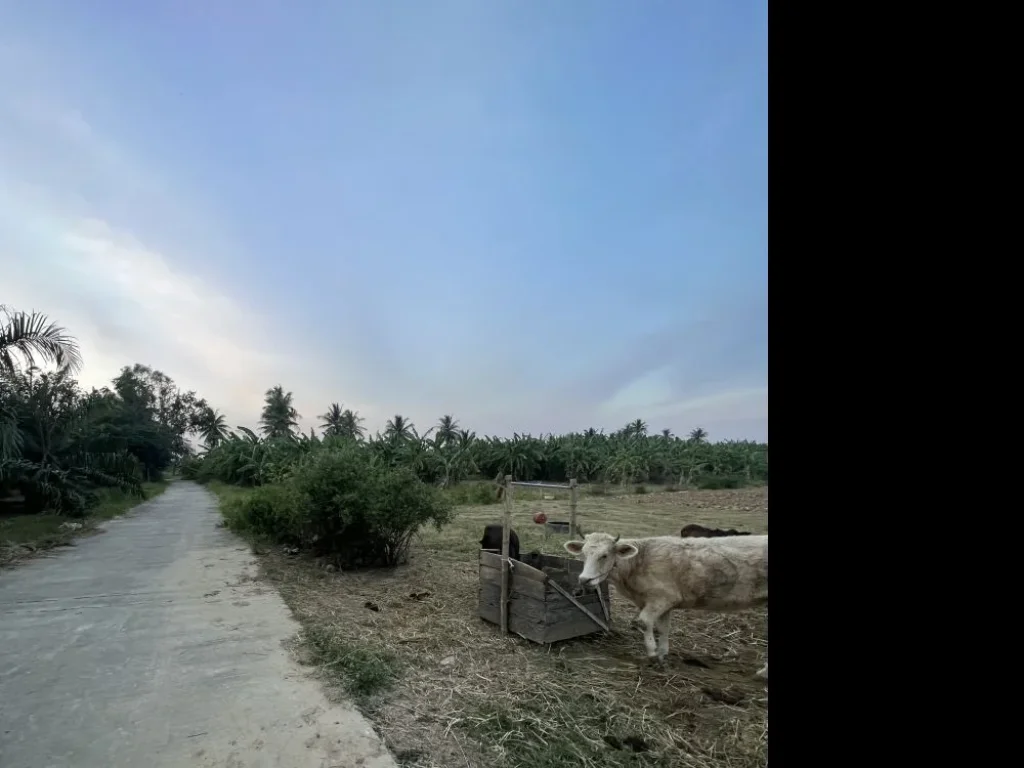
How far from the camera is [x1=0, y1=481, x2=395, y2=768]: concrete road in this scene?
3301 mm

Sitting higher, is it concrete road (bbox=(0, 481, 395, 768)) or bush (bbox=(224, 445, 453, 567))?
bush (bbox=(224, 445, 453, 567))

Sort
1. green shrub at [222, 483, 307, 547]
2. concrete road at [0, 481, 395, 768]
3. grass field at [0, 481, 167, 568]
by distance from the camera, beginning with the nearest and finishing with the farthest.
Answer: concrete road at [0, 481, 395, 768], green shrub at [222, 483, 307, 547], grass field at [0, 481, 167, 568]

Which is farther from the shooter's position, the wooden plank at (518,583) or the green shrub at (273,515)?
the green shrub at (273,515)

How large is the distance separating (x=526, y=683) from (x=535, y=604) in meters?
0.89

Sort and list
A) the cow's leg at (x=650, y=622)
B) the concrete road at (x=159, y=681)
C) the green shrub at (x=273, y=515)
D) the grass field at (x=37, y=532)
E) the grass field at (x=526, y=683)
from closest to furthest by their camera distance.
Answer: the concrete road at (x=159, y=681)
the grass field at (x=526, y=683)
the cow's leg at (x=650, y=622)
the green shrub at (x=273, y=515)
the grass field at (x=37, y=532)

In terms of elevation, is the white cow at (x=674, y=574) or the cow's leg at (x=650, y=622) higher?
the white cow at (x=674, y=574)

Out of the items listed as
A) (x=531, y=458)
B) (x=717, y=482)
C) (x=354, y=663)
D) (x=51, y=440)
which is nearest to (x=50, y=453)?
(x=51, y=440)

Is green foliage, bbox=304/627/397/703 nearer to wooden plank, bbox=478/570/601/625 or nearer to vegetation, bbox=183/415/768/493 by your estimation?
wooden plank, bbox=478/570/601/625

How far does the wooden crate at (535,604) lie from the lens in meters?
5.09

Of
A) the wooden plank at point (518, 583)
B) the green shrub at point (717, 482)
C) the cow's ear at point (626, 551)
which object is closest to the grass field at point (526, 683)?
the wooden plank at point (518, 583)

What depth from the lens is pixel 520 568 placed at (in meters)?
5.44

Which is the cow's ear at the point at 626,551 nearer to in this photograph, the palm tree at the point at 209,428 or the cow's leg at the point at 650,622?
the cow's leg at the point at 650,622

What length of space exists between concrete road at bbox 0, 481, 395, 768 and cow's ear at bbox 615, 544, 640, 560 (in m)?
2.52

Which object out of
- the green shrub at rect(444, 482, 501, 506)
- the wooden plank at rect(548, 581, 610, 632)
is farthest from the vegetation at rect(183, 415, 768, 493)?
the wooden plank at rect(548, 581, 610, 632)
